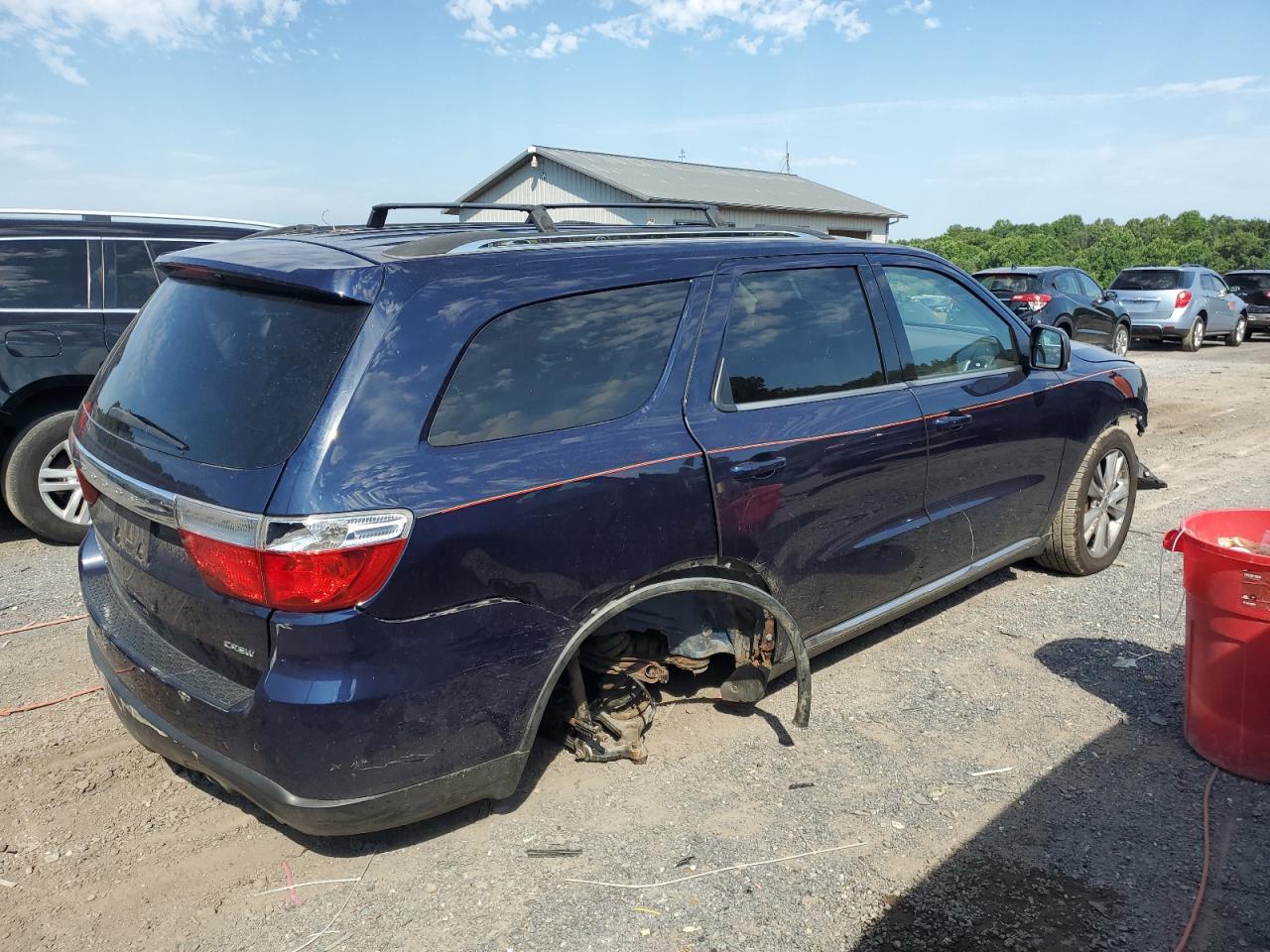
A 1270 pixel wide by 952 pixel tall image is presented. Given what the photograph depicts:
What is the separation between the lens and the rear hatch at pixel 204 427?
8.25 feet

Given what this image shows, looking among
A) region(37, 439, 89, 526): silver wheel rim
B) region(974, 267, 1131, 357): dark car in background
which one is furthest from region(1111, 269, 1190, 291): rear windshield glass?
region(37, 439, 89, 526): silver wheel rim

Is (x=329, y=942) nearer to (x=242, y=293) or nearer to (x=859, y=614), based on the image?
(x=242, y=293)

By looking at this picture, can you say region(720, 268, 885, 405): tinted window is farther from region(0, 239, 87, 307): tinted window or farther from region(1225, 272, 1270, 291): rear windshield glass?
region(1225, 272, 1270, 291): rear windshield glass

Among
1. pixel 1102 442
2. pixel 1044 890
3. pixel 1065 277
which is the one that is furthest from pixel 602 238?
pixel 1065 277

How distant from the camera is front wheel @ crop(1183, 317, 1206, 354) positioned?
19.0 meters

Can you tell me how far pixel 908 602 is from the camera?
4.09 metres

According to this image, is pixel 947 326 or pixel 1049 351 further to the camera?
pixel 1049 351

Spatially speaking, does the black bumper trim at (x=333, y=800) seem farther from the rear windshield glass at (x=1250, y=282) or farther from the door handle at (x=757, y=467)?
the rear windshield glass at (x=1250, y=282)

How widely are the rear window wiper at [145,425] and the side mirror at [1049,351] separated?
3704mm

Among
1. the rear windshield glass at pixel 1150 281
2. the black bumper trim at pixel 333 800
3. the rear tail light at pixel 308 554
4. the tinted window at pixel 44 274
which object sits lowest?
the black bumper trim at pixel 333 800

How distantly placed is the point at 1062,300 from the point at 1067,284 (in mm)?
614

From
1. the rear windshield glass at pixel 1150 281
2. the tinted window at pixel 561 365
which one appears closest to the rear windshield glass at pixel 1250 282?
the rear windshield glass at pixel 1150 281

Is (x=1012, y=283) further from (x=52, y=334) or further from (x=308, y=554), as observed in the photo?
(x=308, y=554)

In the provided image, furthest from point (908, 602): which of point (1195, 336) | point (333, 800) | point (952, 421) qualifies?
point (1195, 336)
